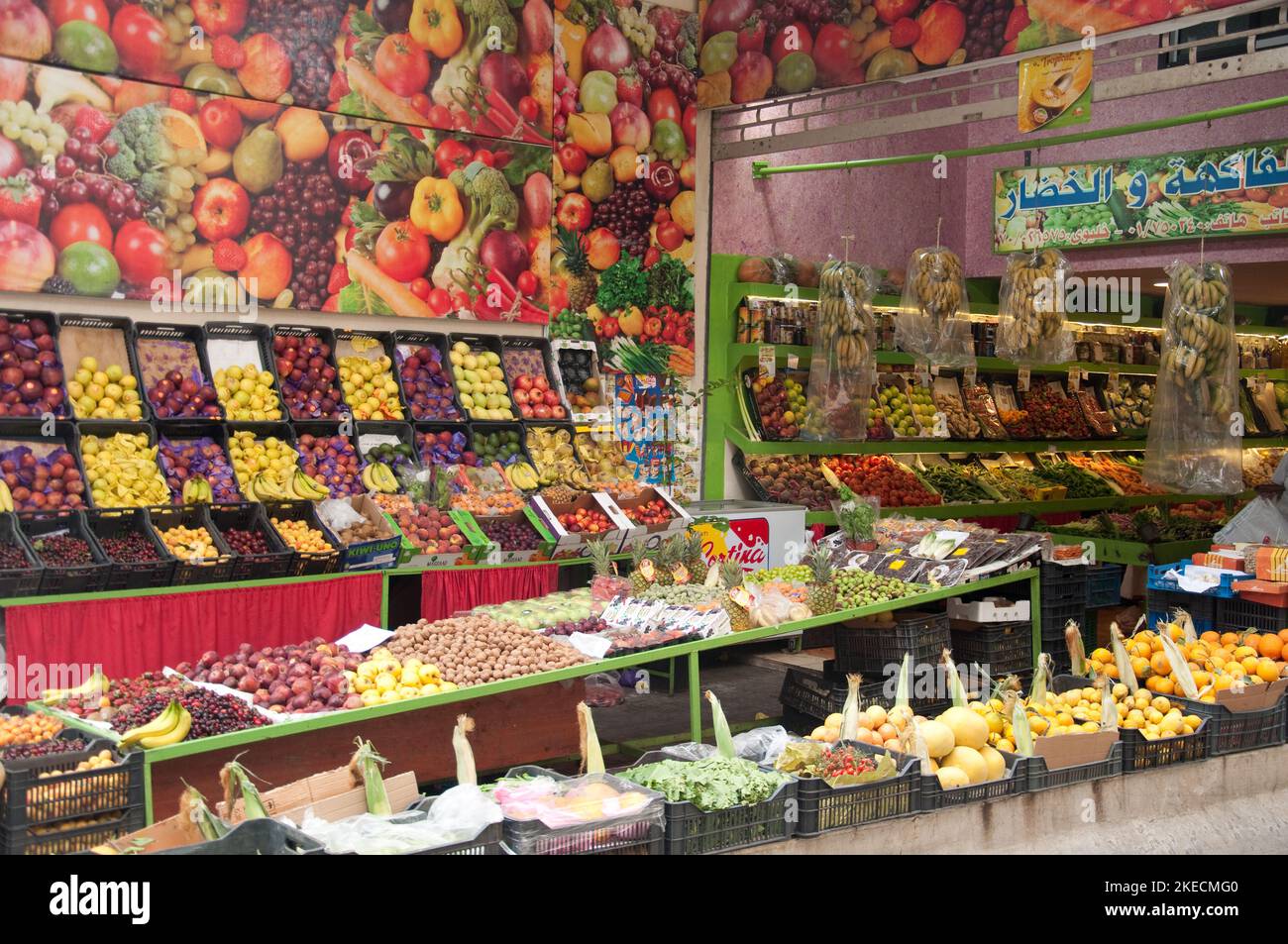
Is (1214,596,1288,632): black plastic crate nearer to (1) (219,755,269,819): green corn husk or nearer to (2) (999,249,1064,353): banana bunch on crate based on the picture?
(2) (999,249,1064,353): banana bunch on crate

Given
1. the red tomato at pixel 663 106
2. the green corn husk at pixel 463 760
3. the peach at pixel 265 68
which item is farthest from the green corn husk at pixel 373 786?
the red tomato at pixel 663 106

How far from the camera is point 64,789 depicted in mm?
3404

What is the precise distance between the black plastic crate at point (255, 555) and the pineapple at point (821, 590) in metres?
2.66

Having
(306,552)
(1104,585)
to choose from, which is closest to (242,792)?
(306,552)

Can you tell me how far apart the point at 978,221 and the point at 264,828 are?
1113cm

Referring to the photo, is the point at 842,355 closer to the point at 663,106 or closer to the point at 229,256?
the point at 663,106

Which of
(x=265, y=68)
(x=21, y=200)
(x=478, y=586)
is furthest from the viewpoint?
(x=265, y=68)

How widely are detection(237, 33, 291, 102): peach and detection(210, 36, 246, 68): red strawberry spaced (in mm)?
30

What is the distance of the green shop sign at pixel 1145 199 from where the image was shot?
9336 millimetres

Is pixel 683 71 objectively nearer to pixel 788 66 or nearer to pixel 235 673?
pixel 788 66

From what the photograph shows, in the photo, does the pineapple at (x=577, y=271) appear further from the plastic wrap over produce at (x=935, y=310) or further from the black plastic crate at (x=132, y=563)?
the black plastic crate at (x=132, y=563)

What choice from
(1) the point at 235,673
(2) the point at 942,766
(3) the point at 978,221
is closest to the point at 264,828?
(1) the point at 235,673

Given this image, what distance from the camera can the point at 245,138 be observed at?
296 inches

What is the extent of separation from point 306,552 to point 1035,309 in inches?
186
